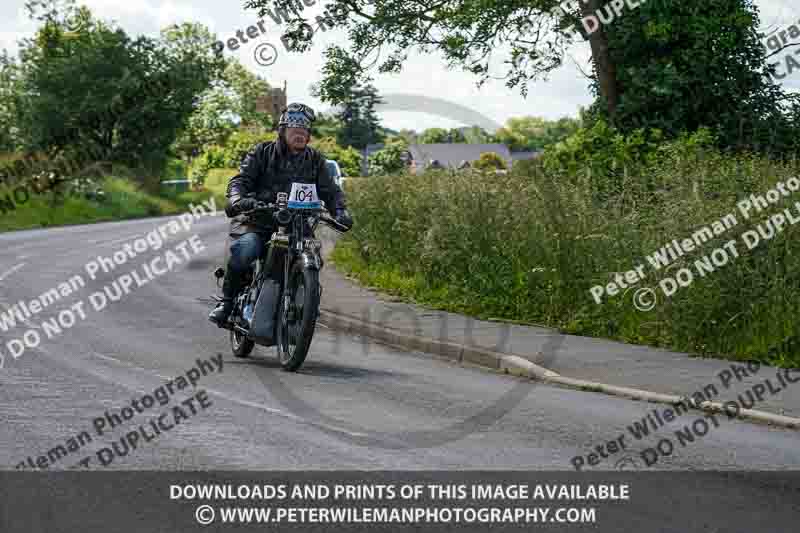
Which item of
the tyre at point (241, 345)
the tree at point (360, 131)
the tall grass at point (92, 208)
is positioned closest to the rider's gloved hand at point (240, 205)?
the tyre at point (241, 345)

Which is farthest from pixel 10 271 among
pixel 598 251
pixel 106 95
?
pixel 106 95

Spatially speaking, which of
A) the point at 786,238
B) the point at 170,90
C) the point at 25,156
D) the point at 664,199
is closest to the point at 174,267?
the point at 664,199

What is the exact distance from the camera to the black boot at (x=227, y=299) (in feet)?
37.9

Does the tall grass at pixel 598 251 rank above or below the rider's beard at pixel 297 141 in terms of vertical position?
below

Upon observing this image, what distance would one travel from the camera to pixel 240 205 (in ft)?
35.5

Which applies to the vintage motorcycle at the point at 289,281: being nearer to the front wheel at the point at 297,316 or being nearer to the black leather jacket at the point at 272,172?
the front wheel at the point at 297,316

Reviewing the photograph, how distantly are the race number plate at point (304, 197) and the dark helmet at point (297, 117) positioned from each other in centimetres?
59

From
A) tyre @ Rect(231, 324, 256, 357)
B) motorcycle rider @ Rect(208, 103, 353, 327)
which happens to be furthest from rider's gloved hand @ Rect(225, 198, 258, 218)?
tyre @ Rect(231, 324, 256, 357)

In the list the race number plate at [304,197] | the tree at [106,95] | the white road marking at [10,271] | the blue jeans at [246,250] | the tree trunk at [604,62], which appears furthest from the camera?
the tree at [106,95]

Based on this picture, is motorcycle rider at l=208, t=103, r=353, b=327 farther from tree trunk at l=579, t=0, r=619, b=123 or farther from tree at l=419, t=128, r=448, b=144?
tree at l=419, t=128, r=448, b=144

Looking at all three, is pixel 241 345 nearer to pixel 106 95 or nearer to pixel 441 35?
pixel 441 35

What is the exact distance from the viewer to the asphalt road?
290 inches

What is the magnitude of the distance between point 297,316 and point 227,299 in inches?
43.6

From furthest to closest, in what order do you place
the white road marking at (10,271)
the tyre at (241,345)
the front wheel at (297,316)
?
the white road marking at (10,271), the tyre at (241,345), the front wheel at (297,316)
